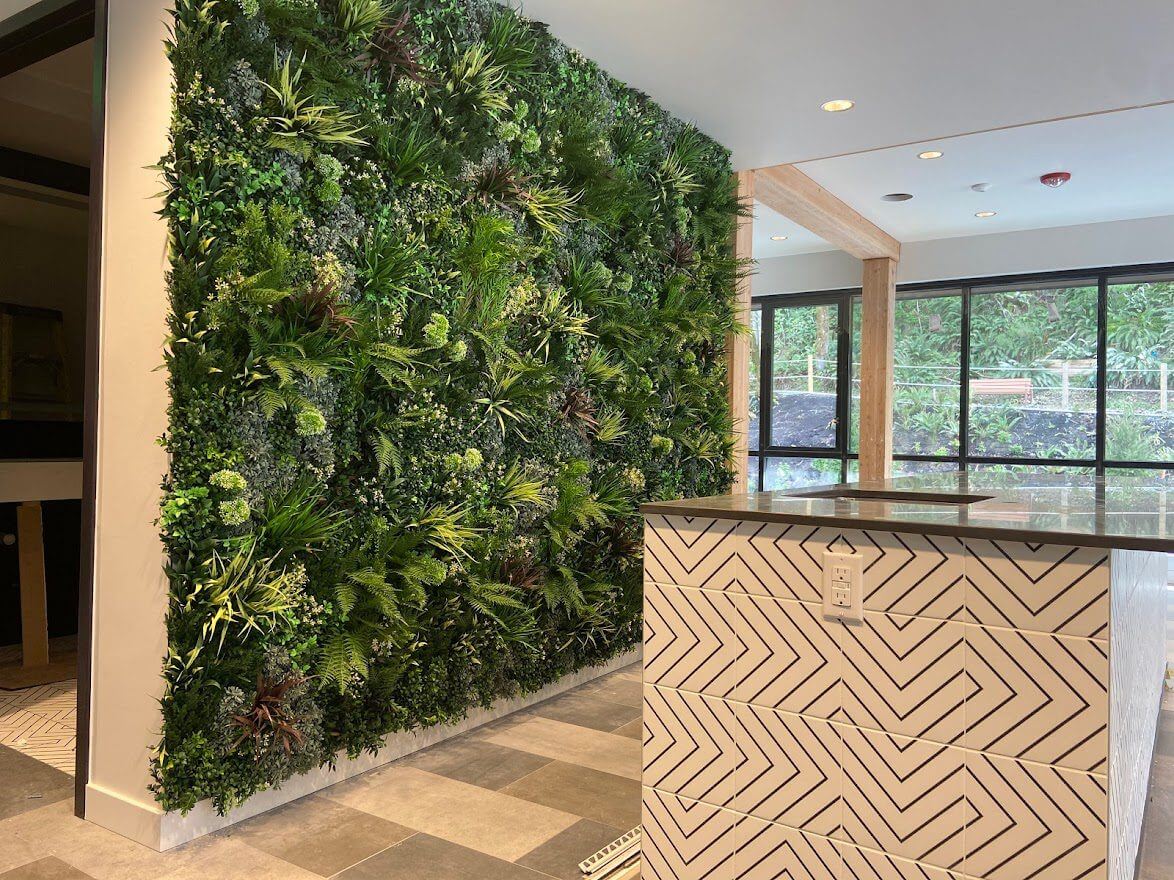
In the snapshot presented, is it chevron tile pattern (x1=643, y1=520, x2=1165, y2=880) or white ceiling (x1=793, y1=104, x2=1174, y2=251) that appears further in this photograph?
white ceiling (x1=793, y1=104, x2=1174, y2=251)

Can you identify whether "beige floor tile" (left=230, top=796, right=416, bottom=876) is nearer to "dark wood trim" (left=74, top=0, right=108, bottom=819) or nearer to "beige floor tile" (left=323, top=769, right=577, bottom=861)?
"beige floor tile" (left=323, top=769, right=577, bottom=861)

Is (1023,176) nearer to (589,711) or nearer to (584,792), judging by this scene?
(589,711)

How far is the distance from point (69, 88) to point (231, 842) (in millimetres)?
3306

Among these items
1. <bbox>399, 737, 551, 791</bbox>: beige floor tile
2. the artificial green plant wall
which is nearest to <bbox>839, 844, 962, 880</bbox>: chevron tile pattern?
<bbox>399, 737, 551, 791</bbox>: beige floor tile

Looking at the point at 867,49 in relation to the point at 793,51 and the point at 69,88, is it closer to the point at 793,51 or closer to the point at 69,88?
the point at 793,51

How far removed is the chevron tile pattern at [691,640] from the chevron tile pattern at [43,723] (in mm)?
1987

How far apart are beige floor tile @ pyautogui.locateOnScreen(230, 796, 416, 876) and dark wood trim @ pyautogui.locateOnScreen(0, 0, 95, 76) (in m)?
2.37

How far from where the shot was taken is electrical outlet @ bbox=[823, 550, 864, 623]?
178 cm

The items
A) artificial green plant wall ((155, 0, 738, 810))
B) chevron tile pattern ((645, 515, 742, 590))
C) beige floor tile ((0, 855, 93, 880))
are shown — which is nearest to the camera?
chevron tile pattern ((645, 515, 742, 590))

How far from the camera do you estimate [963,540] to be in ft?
5.46

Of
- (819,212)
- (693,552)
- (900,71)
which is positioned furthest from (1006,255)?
(693,552)

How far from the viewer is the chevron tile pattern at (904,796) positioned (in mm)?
1680

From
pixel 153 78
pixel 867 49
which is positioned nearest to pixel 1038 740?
pixel 153 78

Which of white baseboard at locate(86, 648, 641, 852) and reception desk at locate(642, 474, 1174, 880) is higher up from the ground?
reception desk at locate(642, 474, 1174, 880)
